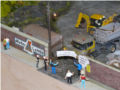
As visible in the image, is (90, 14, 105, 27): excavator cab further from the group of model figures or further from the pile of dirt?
the group of model figures

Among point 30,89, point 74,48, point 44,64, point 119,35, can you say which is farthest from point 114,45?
point 30,89

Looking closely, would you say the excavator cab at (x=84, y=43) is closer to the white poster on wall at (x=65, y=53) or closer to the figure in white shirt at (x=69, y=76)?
the white poster on wall at (x=65, y=53)

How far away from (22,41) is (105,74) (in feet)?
36.8

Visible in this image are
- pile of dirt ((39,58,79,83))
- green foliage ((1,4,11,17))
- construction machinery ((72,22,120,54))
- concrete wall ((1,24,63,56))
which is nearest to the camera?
pile of dirt ((39,58,79,83))

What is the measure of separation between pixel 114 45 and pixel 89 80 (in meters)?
4.89

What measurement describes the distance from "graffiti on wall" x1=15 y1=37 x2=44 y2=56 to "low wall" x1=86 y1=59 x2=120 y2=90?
21.8 ft

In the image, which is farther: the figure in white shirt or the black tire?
the black tire

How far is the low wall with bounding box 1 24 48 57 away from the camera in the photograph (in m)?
34.4

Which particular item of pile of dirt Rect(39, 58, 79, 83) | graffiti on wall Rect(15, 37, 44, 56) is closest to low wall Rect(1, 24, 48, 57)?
graffiti on wall Rect(15, 37, 44, 56)

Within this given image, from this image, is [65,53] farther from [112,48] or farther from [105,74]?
[105,74]

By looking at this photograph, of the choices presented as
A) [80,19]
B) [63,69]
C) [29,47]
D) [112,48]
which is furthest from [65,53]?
[80,19]

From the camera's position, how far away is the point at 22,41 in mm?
36438

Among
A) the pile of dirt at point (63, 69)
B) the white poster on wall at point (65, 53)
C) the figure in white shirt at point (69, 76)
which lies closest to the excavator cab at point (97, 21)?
the pile of dirt at point (63, 69)

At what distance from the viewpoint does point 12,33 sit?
37188 mm
